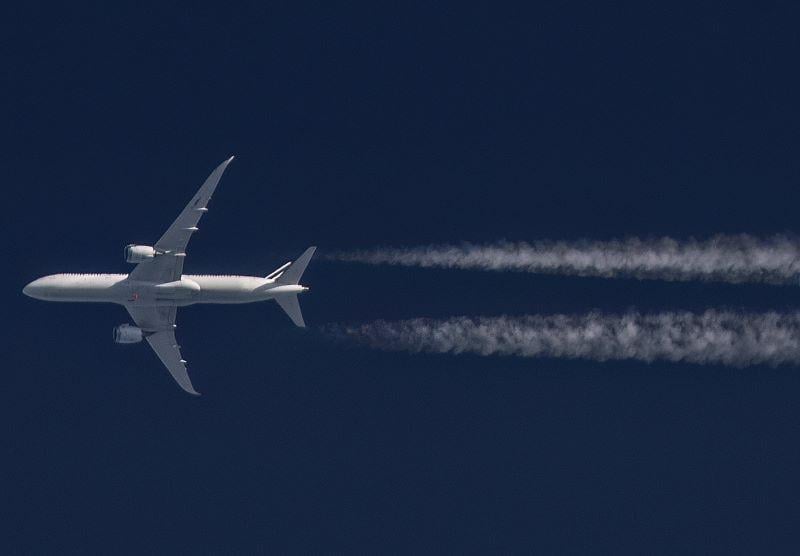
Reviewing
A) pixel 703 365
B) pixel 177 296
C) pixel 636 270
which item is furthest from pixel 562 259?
pixel 177 296

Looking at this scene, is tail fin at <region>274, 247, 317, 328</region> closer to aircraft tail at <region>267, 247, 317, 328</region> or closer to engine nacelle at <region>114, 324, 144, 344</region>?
aircraft tail at <region>267, 247, 317, 328</region>

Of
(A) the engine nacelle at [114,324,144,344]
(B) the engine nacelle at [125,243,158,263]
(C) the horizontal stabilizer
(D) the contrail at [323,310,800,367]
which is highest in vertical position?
(B) the engine nacelle at [125,243,158,263]

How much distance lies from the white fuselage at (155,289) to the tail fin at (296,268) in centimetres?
49

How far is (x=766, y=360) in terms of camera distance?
107500 mm

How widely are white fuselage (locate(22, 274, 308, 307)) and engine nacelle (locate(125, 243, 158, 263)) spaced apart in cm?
310

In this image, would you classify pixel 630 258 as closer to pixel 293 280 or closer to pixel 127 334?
pixel 293 280

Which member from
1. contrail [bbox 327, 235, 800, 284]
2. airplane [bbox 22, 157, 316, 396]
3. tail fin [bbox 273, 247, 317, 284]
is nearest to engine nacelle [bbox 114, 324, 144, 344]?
airplane [bbox 22, 157, 316, 396]

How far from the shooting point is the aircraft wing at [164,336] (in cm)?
11875

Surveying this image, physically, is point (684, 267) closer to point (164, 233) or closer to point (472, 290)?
point (472, 290)

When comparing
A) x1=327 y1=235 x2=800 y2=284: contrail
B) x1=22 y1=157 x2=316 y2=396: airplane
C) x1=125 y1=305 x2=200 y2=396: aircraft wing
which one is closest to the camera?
x1=327 y1=235 x2=800 y2=284: contrail

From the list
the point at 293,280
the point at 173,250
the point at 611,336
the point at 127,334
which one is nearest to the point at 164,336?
the point at 127,334

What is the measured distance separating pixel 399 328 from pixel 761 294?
1022 inches

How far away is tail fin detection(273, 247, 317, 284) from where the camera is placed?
113938mm

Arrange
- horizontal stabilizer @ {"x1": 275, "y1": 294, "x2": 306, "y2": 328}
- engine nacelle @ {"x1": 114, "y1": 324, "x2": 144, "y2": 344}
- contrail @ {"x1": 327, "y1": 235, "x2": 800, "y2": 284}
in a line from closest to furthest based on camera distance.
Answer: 1. contrail @ {"x1": 327, "y1": 235, "x2": 800, "y2": 284}
2. horizontal stabilizer @ {"x1": 275, "y1": 294, "x2": 306, "y2": 328}
3. engine nacelle @ {"x1": 114, "y1": 324, "x2": 144, "y2": 344}
